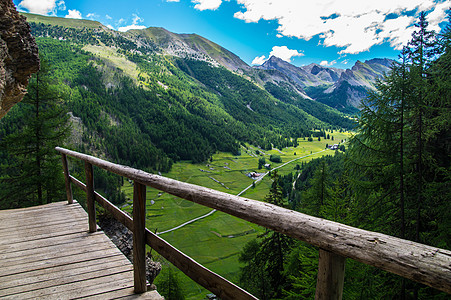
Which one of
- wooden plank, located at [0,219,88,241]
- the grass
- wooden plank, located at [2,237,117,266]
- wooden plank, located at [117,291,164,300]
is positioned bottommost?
the grass

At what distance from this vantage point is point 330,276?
4.51 ft

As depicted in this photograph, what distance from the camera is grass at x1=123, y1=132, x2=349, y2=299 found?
163 ft

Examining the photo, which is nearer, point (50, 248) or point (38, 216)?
point (50, 248)

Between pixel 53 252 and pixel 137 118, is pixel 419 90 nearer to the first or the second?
pixel 53 252

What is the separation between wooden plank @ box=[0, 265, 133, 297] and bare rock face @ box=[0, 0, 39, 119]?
6932mm

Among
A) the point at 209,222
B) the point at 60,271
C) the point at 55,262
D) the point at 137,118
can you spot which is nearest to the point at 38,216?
the point at 55,262

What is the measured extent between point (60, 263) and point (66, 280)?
570 mm

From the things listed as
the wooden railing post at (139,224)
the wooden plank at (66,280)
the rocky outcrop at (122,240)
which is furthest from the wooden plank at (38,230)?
the rocky outcrop at (122,240)

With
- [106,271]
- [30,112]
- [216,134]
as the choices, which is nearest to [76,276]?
[106,271]

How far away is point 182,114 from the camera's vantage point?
16025 centimetres

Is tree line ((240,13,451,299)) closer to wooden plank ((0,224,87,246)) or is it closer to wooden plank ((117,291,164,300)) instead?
wooden plank ((117,291,164,300))

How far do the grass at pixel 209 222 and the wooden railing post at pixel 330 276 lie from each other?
90.6ft

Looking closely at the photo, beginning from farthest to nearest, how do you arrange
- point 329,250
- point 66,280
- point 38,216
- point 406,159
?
point 406,159, point 38,216, point 66,280, point 329,250

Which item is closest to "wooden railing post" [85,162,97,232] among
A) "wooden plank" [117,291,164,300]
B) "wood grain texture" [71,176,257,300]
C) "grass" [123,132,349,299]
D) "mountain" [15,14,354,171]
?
"wood grain texture" [71,176,257,300]
